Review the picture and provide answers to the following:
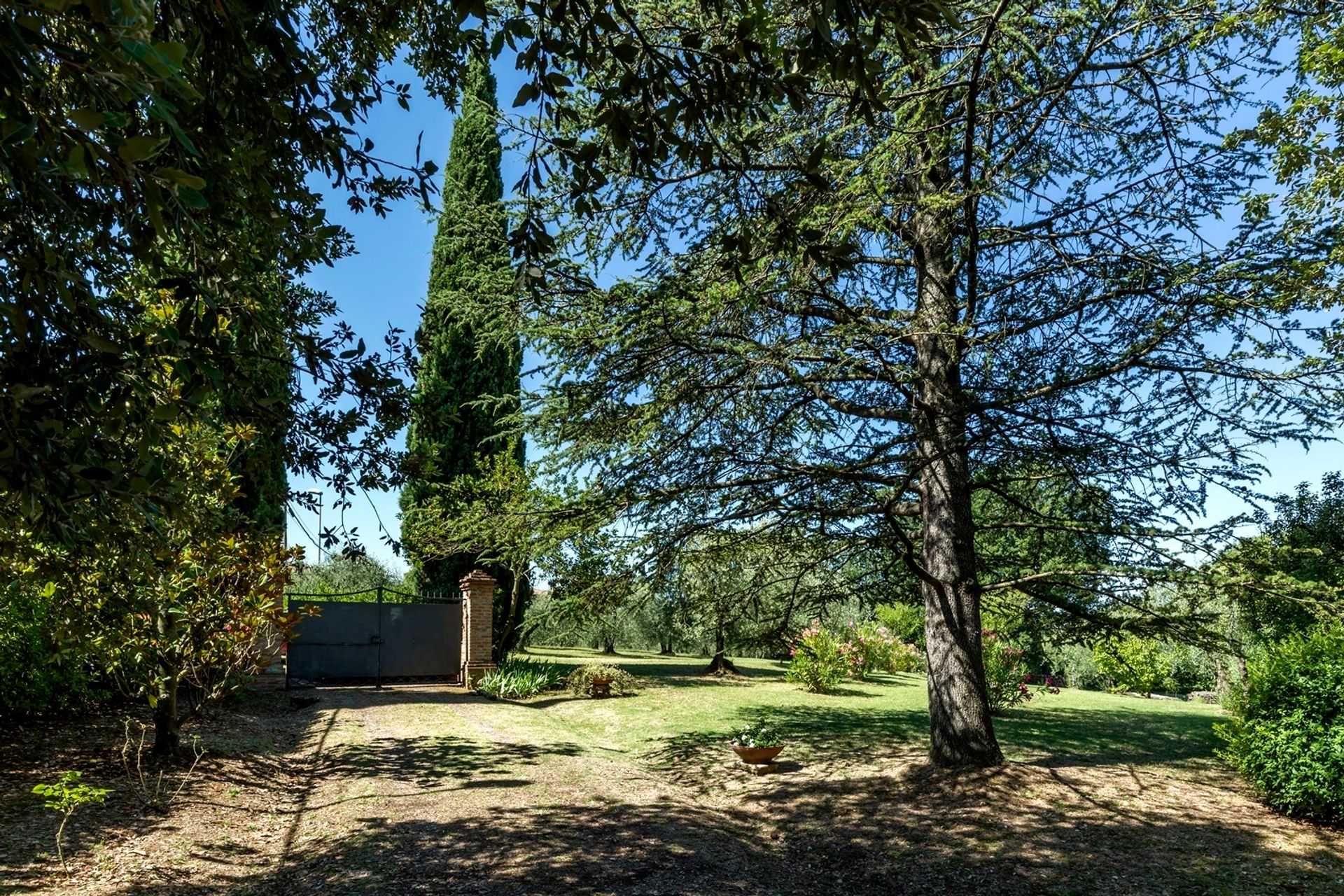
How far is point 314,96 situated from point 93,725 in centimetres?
992

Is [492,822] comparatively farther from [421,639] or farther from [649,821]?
[421,639]

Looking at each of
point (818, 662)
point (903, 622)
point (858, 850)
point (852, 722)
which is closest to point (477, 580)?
point (818, 662)

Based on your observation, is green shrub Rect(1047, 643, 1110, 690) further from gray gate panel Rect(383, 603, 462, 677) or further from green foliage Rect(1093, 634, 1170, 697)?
gray gate panel Rect(383, 603, 462, 677)

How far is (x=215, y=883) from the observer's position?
501cm

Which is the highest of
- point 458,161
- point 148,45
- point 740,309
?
point 458,161

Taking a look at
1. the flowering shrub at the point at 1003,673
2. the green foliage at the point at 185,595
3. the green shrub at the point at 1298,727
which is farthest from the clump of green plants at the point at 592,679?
the green shrub at the point at 1298,727

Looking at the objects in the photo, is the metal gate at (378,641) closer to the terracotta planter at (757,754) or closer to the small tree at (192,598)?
the small tree at (192,598)

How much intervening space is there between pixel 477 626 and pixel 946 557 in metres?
11.0

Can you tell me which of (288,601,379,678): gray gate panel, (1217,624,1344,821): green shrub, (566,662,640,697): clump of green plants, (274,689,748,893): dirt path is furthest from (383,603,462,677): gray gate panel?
(1217,624,1344,821): green shrub

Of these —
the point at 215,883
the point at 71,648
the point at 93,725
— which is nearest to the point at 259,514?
the point at 93,725

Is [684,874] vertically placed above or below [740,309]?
below

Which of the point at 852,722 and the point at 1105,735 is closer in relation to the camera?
the point at 1105,735

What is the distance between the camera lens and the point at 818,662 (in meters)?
17.0

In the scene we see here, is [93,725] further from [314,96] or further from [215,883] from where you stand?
[314,96]
